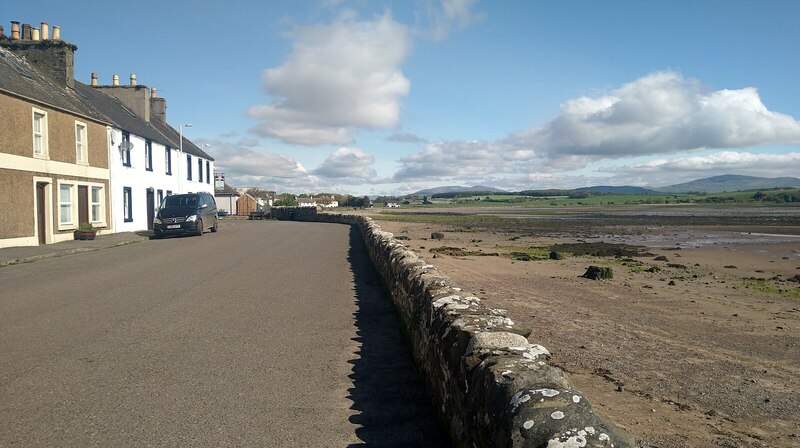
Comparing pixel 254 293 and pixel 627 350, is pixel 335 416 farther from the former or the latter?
pixel 254 293

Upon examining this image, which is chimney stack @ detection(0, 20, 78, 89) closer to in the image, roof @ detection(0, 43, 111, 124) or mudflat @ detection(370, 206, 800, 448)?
roof @ detection(0, 43, 111, 124)

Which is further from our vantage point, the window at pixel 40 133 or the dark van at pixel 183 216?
the dark van at pixel 183 216

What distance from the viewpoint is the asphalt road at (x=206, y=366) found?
14.3 feet

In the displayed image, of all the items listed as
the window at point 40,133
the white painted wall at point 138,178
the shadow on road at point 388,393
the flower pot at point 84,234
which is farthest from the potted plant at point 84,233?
the shadow on road at point 388,393

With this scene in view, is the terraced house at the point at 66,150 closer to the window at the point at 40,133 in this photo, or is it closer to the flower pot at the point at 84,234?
the window at the point at 40,133

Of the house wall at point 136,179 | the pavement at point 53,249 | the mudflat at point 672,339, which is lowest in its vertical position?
the mudflat at point 672,339

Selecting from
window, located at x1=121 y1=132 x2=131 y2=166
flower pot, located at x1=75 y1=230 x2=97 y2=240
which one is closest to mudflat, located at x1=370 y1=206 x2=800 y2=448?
flower pot, located at x1=75 y1=230 x2=97 y2=240

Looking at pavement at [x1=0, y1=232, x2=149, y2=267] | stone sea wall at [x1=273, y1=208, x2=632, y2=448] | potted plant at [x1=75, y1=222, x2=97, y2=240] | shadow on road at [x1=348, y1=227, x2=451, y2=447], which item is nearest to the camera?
stone sea wall at [x1=273, y1=208, x2=632, y2=448]

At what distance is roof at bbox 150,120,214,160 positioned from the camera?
38.9 metres

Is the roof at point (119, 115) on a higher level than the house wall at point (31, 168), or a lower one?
higher

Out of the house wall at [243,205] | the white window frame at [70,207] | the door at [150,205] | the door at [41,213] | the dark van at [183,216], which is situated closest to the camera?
the door at [41,213]

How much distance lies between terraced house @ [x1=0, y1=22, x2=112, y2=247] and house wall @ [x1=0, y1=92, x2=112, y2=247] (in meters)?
0.03

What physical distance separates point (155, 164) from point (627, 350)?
101 ft

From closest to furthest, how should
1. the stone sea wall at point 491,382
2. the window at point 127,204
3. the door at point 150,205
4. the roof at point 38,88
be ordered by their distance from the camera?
the stone sea wall at point 491,382 < the roof at point 38,88 < the window at point 127,204 < the door at point 150,205
